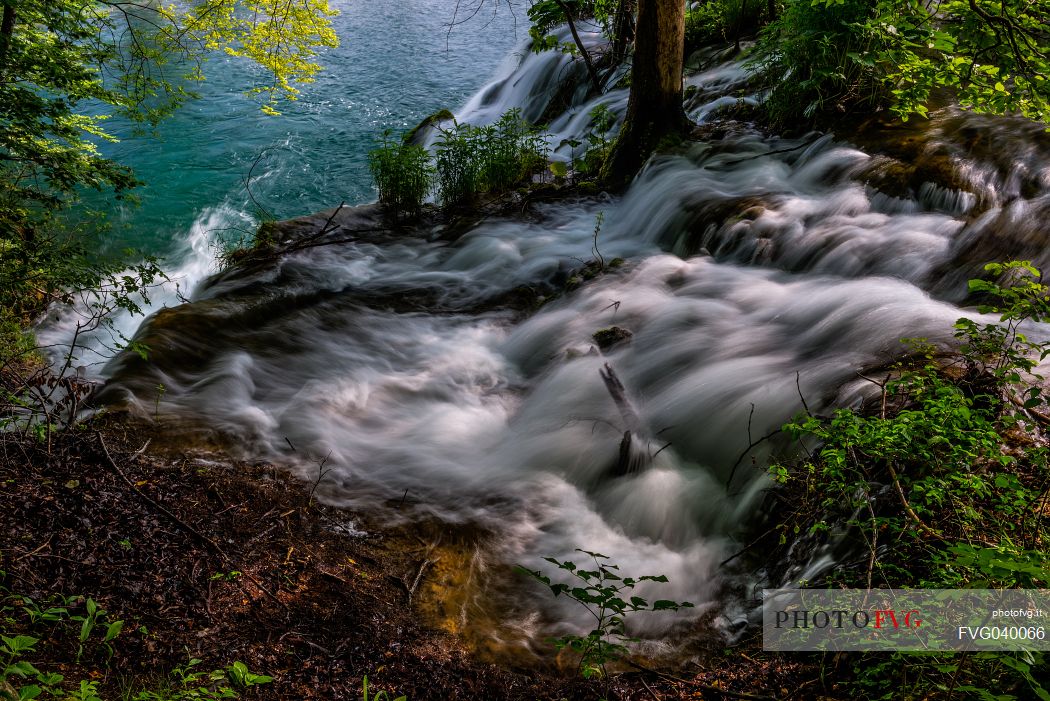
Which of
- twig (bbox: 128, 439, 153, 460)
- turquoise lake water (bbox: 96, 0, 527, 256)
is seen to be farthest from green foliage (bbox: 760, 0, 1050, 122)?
turquoise lake water (bbox: 96, 0, 527, 256)

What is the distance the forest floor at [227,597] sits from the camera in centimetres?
226

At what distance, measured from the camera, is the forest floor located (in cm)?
226

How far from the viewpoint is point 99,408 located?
3717 mm

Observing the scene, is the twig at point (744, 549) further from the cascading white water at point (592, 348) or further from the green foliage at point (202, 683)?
the green foliage at point (202, 683)

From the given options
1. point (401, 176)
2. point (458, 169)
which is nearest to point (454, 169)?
point (458, 169)

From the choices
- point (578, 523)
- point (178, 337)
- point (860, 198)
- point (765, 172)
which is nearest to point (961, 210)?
point (860, 198)

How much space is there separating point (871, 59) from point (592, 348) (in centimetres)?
425

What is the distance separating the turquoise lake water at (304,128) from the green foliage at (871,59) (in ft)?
19.6

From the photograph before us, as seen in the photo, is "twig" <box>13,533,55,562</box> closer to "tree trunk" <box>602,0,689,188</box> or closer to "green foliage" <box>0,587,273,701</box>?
"green foliage" <box>0,587,273,701</box>

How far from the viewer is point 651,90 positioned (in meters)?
7.30

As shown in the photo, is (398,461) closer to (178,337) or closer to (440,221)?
(178,337)

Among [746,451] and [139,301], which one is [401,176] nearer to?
[139,301]

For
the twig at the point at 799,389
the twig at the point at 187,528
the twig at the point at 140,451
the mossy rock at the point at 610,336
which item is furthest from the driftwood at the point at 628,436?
the twig at the point at 140,451

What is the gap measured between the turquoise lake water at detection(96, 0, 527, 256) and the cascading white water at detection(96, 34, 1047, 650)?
2835mm
